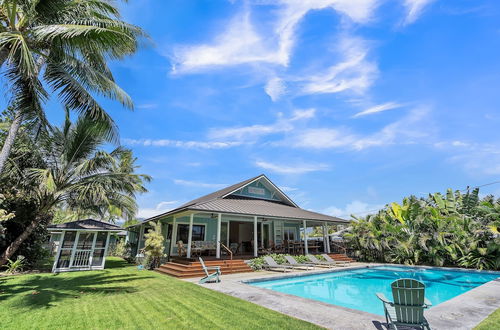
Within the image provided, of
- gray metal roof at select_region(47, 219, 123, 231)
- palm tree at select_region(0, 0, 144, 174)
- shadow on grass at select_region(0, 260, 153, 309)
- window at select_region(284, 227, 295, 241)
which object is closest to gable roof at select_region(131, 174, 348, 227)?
window at select_region(284, 227, 295, 241)

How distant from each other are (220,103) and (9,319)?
458 inches

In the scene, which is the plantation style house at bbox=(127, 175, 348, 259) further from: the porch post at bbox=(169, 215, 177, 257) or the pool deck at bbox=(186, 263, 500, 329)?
the pool deck at bbox=(186, 263, 500, 329)

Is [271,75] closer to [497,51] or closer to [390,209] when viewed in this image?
[497,51]

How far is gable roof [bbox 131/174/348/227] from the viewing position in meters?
14.3

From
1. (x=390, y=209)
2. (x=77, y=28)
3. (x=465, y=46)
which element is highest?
(x=465, y=46)

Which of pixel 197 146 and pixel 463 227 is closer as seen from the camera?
pixel 463 227

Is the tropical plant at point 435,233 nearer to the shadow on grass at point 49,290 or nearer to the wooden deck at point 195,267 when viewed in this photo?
the wooden deck at point 195,267

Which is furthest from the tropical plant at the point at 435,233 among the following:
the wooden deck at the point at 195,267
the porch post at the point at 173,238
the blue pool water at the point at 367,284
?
the porch post at the point at 173,238

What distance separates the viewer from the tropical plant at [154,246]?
1354 cm

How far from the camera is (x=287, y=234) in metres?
21.2

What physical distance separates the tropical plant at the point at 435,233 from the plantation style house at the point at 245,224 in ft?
8.09

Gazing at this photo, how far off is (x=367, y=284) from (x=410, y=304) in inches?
333

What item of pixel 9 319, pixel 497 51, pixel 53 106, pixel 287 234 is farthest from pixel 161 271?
pixel 497 51

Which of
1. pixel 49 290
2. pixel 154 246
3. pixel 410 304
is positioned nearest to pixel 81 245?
pixel 154 246
